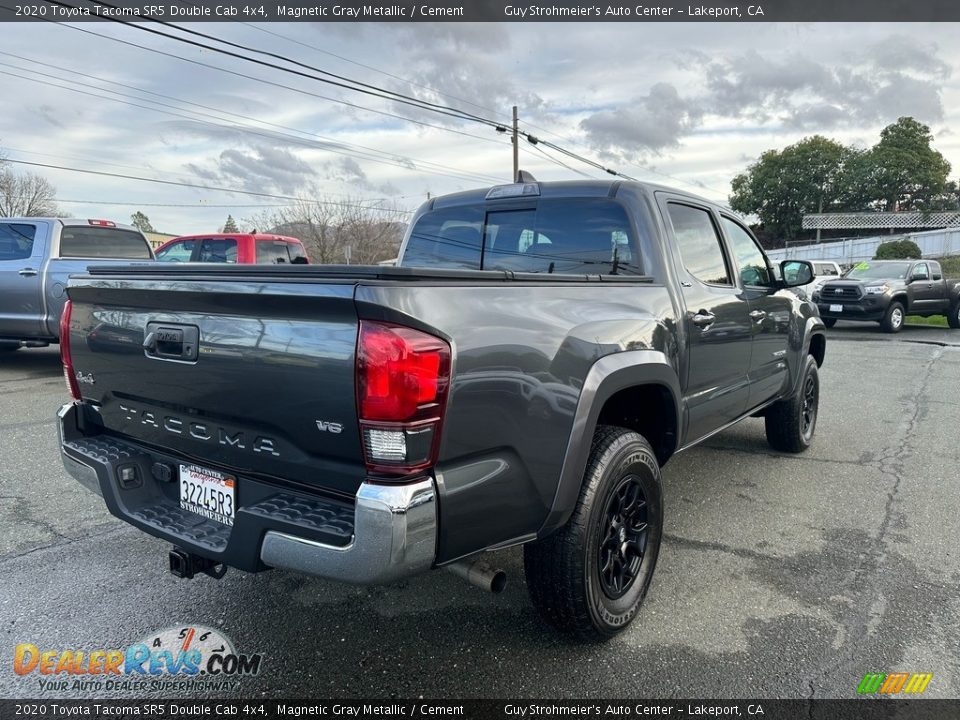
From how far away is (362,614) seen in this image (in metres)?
2.89

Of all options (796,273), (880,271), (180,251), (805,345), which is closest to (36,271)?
(180,251)

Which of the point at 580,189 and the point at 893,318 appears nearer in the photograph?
the point at 580,189

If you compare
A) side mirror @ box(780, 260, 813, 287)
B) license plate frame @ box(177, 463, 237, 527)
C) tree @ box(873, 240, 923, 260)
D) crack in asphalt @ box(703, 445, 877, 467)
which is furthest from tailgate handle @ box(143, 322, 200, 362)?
tree @ box(873, 240, 923, 260)

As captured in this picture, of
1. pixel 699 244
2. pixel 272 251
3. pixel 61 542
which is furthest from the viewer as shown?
pixel 272 251

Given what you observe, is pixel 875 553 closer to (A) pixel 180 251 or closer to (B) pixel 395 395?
(B) pixel 395 395

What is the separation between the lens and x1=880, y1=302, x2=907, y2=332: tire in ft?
48.1

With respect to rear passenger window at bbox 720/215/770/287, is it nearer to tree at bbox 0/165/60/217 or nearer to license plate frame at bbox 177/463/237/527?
license plate frame at bbox 177/463/237/527

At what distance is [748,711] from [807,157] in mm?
73371

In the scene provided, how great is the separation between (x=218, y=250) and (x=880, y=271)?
14.8 meters

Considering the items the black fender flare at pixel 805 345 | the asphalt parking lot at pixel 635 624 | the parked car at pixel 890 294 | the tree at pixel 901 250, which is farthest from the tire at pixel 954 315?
the tree at pixel 901 250

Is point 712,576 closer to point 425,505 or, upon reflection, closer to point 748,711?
point 748,711

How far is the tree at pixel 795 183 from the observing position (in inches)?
2532

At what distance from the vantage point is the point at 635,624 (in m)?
2.84

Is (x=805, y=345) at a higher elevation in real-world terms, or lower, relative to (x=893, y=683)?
higher
